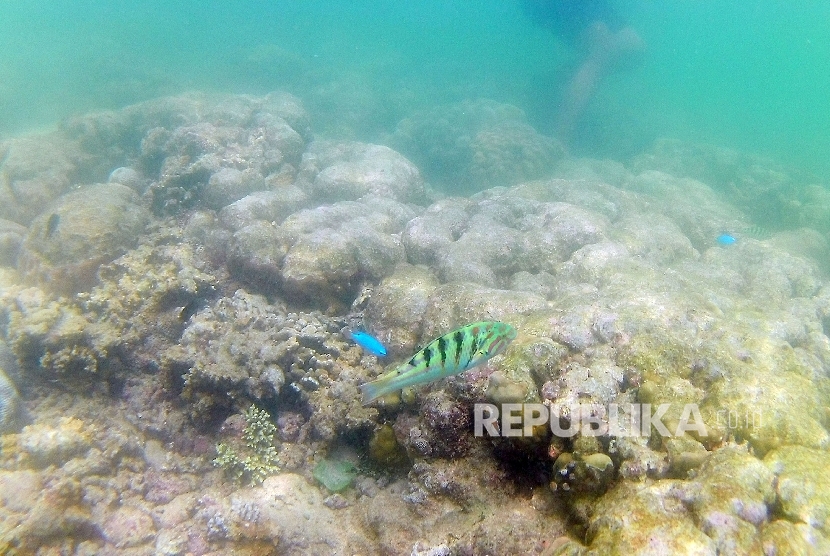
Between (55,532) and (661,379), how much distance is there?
6673 mm

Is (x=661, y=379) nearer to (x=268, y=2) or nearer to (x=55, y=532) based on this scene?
(x=55, y=532)

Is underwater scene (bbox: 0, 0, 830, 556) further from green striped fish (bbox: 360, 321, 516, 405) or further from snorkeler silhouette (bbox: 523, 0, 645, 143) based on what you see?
snorkeler silhouette (bbox: 523, 0, 645, 143)

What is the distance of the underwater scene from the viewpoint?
3.14 metres

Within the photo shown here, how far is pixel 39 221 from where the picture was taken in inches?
312

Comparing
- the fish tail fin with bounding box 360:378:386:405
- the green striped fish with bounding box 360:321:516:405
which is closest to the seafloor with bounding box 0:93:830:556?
the green striped fish with bounding box 360:321:516:405

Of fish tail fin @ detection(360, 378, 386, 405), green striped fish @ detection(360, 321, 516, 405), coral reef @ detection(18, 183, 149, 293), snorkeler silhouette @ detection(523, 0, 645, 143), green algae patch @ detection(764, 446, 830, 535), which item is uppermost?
snorkeler silhouette @ detection(523, 0, 645, 143)

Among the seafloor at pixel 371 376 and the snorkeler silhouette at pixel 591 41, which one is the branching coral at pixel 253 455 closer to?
the seafloor at pixel 371 376

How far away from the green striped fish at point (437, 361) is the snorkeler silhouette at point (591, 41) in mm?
27465

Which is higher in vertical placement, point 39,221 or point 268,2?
point 268,2

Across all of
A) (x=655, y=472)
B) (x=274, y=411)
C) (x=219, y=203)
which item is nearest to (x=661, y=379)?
(x=655, y=472)

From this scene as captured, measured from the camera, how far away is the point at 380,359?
5555 millimetres

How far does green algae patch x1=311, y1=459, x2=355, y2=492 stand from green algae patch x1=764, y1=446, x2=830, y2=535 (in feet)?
12.6

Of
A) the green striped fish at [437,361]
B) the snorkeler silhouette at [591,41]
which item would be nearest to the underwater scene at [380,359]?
the green striped fish at [437,361]

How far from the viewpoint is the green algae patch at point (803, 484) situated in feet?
8.25
